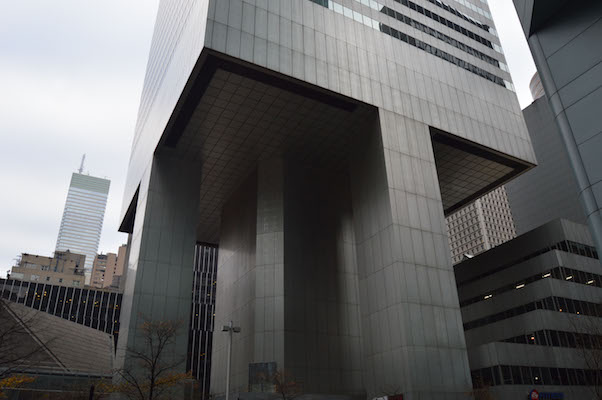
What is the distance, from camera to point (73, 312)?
120 metres

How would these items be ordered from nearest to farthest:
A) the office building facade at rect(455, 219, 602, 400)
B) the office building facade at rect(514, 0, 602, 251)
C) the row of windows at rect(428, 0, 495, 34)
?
the office building facade at rect(514, 0, 602, 251) < the office building facade at rect(455, 219, 602, 400) < the row of windows at rect(428, 0, 495, 34)

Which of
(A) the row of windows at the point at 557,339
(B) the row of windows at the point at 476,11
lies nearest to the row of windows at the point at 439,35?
(B) the row of windows at the point at 476,11

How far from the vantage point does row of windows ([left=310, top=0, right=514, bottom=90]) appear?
43.2 metres

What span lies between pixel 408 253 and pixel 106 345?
142 ft

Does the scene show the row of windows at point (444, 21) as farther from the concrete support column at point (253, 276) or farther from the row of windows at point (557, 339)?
the row of windows at point (557, 339)

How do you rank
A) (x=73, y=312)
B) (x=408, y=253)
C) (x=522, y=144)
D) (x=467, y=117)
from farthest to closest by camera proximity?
(x=73, y=312), (x=522, y=144), (x=467, y=117), (x=408, y=253)

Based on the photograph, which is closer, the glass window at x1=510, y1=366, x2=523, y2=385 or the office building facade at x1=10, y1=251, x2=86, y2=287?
the glass window at x1=510, y1=366, x2=523, y2=385

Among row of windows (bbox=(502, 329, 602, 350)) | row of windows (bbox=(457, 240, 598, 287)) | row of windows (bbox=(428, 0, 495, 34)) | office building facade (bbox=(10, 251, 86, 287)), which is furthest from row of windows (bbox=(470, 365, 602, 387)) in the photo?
office building facade (bbox=(10, 251, 86, 287))

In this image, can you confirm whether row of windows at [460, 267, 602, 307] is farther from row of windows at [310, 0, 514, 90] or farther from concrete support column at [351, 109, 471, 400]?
row of windows at [310, 0, 514, 90]

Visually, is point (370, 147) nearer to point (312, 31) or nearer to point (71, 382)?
point (312, 31)

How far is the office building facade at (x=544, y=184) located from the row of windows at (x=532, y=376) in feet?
177

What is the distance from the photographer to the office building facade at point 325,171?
1417 inches

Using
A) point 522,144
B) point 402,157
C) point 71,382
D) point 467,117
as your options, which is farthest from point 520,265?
point 71,382

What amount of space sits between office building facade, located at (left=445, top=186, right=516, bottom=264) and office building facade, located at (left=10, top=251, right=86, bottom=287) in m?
120
